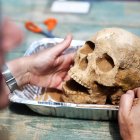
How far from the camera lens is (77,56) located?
0.80m

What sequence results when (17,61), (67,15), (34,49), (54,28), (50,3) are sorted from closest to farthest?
(17,61) → (34,49) → (54,28) → (67,15) → (50,3)

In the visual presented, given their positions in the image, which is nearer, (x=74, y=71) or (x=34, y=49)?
(x=74, y=71)

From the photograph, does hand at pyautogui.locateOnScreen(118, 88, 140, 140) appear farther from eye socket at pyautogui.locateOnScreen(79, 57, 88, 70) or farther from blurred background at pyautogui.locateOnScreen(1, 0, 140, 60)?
blurred background at pyautogui.locateOnScreen(1, 0, 140, 60)

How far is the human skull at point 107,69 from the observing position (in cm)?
72

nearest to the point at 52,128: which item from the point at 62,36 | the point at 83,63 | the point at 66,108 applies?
the point at 66,108

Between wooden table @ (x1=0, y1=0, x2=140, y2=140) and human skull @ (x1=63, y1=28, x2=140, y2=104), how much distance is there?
0.22ft

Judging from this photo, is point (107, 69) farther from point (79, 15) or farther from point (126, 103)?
point (79, 15)

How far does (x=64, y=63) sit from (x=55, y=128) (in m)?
0.24

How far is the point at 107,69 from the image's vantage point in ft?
2.43

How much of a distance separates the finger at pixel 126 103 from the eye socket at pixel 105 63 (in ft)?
0.26

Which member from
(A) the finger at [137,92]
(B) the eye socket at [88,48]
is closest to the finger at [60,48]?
(B) the eye socket at [88,48]

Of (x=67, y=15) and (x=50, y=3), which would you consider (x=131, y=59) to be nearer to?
(x=67, y=15)

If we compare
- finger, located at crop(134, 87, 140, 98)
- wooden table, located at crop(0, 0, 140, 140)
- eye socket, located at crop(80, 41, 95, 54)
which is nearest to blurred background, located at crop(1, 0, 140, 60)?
wooden table, located at crop(0, 0, 140, 140)

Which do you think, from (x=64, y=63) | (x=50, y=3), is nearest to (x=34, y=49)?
(x=64, y=63)
